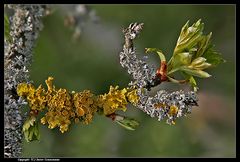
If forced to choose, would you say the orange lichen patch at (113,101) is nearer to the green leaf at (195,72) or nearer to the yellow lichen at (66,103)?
the yellow lichen at (66,103)

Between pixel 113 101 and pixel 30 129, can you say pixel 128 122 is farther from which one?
pixel 30 129

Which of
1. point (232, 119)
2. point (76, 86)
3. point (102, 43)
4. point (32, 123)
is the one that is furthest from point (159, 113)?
point (232, 119)

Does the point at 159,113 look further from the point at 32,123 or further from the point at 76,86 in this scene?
the point at 76,86

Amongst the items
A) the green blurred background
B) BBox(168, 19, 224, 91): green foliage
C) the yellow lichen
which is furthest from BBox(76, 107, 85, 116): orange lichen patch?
the green blurred background

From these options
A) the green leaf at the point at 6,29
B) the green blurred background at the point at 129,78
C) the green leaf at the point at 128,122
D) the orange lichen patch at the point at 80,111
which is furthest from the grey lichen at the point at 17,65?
the green blurred background at the point at 129,78

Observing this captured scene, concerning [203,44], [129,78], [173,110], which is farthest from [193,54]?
[129,78]
